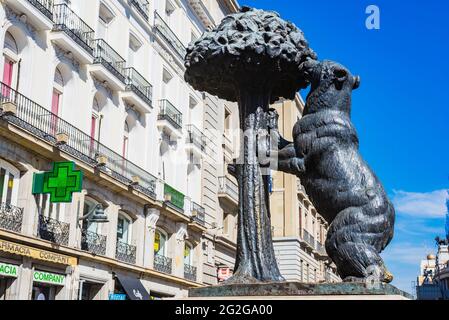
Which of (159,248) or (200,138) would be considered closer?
(159,248)

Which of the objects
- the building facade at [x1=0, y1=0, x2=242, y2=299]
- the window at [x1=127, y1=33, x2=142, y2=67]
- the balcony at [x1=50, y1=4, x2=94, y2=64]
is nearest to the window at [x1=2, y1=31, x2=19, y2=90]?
the building facade at [x1=0, y1=0, x2=242, y2=299]

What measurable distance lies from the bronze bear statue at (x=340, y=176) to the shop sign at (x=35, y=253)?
11.3 m

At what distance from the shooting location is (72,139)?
18203mm

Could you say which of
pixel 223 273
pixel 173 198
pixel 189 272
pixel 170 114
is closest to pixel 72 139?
pixel 173 198

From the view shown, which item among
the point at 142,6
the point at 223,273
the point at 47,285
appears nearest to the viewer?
the point at 47,285

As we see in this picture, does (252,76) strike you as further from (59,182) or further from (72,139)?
(72,139)

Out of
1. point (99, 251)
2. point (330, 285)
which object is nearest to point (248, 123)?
point (330, 285)

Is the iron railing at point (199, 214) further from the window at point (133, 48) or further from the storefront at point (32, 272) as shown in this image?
the storefront at point (32, 272)

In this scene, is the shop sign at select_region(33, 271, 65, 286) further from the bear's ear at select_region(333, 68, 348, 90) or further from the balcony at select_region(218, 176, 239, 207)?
the balcony at select_region(218, 176, 239, 207)

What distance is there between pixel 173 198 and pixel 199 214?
283cm
